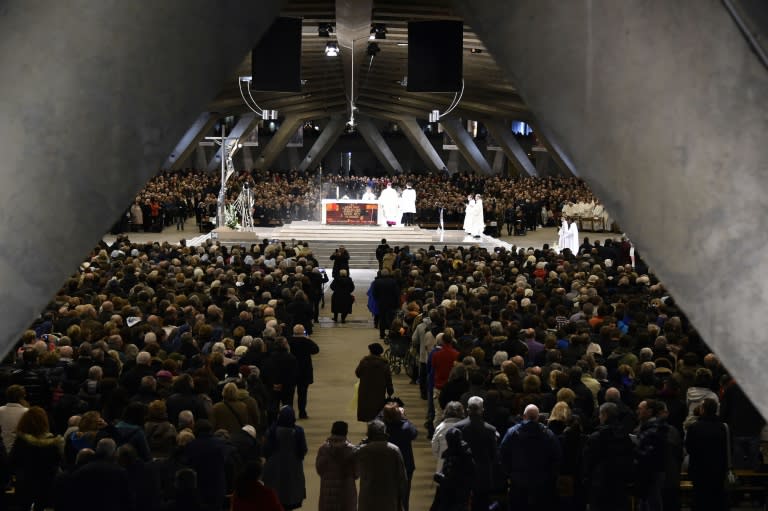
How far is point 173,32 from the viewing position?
394 centimetres

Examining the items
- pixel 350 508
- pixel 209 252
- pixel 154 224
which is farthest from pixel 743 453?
pixel 154 224

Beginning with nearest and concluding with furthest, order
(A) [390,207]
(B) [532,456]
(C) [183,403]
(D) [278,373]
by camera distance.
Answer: (B) [532,456]
(C) [183,403]
(D) [278,373]
(A) [390,207]

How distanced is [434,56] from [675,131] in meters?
10.7

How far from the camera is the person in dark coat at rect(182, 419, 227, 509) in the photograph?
7.56 metres

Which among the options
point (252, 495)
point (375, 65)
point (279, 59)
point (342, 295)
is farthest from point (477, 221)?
point (252, 495)

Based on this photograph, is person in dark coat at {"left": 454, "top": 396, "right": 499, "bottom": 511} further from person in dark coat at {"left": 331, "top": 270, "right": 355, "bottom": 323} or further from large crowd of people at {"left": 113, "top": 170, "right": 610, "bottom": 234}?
large crowd of people at {"left": 113, "top": 170, "right": 610, "bottom": 234}

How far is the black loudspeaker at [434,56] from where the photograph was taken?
1402 centimetres

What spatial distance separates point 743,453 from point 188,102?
7.16 metres

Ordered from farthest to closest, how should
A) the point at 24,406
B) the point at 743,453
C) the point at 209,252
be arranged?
1. the point at 209,252
2. the point at 743,453
3. the point at 24,406

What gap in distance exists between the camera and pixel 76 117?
3779mm

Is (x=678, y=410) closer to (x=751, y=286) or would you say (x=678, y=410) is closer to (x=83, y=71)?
(x=751, y=286)

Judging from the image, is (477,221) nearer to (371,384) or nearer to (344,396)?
(344,396)

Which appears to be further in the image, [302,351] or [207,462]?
[302,351]

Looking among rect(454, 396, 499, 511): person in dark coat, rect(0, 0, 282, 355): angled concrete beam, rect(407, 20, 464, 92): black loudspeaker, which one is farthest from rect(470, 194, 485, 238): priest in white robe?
rect(0, 0, 282, 355): angled concrete beam
